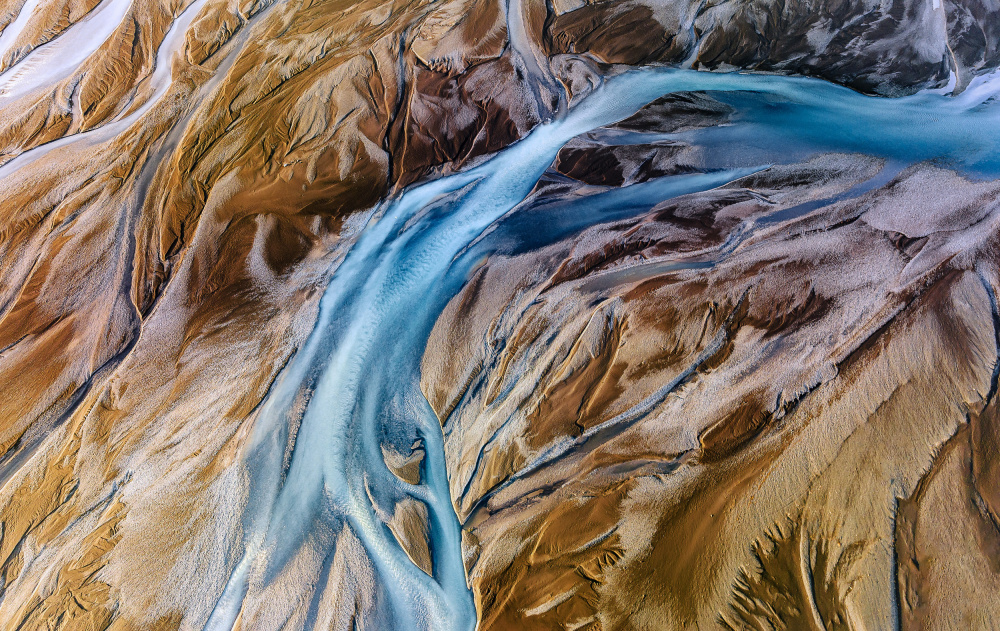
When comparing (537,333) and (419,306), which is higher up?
(419,306)

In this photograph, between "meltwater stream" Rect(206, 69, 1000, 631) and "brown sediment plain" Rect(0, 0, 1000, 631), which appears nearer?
"brown sediment plain" Rect(0, 0, 1000, 631)

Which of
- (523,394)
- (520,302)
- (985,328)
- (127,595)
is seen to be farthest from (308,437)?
(985,328)

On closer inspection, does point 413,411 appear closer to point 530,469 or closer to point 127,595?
point 530,469

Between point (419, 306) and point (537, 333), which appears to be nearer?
point (537, 333)

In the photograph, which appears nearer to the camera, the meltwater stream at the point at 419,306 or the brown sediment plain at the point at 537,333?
the brown sediment plain at the point at 537,333
